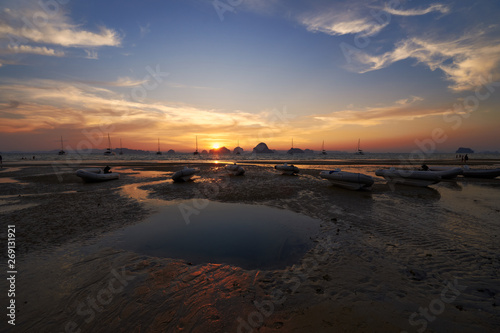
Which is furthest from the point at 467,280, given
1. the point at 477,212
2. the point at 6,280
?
the point at 6,280

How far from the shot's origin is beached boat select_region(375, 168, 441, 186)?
1730cm

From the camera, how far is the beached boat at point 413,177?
56.7ft

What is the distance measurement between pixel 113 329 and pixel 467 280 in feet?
27.3

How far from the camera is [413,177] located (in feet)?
59.7

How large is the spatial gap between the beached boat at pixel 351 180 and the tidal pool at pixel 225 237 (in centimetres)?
871

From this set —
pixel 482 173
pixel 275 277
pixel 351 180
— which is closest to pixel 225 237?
pixel 275 277

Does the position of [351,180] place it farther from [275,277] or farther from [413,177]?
[275,277]

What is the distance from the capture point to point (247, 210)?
1174cm

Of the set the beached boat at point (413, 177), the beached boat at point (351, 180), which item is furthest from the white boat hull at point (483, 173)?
the beached boat at point (351, 180)

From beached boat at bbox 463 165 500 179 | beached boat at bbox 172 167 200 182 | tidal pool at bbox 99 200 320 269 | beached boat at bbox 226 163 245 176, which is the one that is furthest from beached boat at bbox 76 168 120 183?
beached boat at bbox 463 165 500 179

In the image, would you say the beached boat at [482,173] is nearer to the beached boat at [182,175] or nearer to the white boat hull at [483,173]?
the white boat hull at [483,173]

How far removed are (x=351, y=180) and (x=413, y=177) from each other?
6.49 m

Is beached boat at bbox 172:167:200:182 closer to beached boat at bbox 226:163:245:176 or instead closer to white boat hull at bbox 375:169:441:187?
beached boat at bbox 226:163:245:176

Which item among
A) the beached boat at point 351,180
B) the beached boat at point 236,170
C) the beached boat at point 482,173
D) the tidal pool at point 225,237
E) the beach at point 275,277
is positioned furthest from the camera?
the beached boat at point 236,170
